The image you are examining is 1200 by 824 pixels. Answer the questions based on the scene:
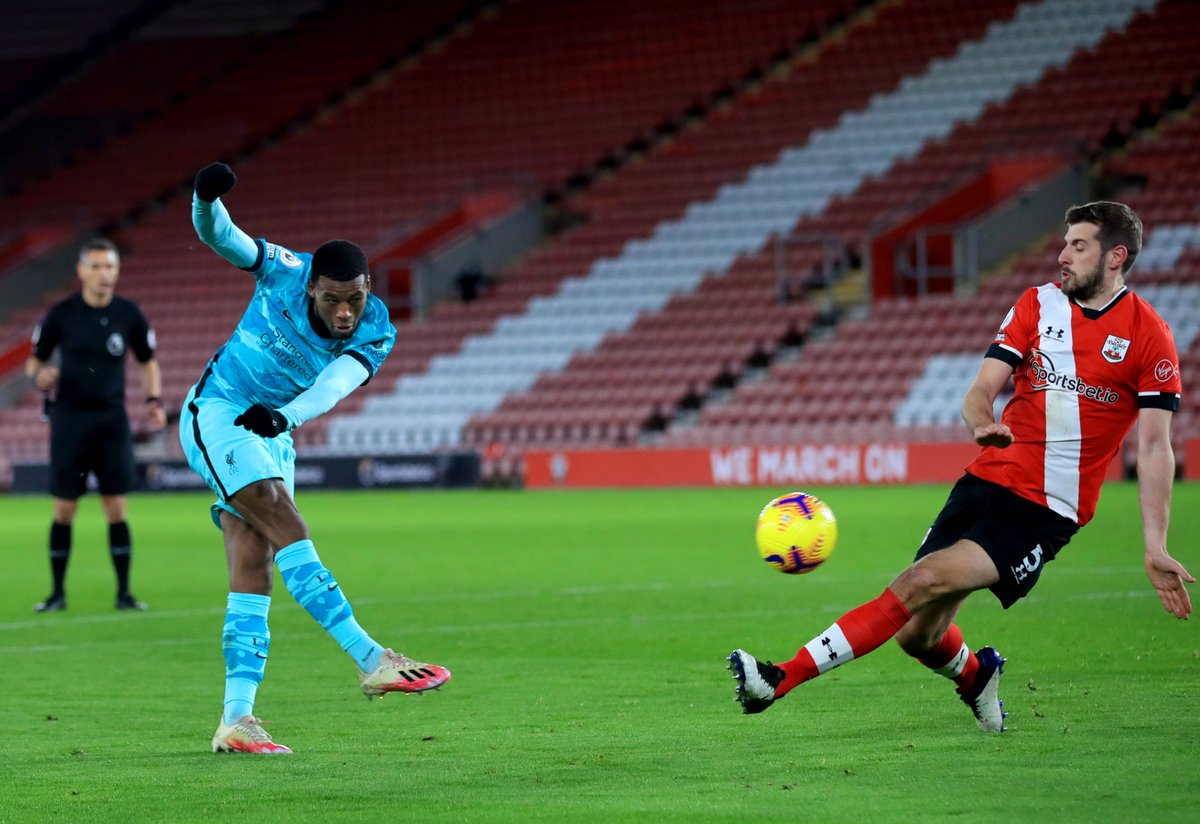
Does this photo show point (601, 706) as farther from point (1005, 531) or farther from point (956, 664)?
point (1005, 531)

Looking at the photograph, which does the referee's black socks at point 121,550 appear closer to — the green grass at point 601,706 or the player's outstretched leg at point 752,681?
the green grass at point 601,706

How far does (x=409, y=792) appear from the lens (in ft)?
18.6

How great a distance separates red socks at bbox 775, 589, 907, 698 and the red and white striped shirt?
625 mm

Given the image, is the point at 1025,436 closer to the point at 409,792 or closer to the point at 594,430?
the point at 409,792

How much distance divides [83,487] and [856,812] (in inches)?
312

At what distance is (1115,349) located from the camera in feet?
20.8

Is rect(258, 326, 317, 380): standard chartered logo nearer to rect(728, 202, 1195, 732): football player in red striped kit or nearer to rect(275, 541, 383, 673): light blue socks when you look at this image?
rect(275, 541, 383, 673): light blue socks

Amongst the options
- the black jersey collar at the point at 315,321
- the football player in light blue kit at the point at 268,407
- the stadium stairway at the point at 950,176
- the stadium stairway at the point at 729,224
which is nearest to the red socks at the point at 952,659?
the football player in light blue kit at the point at 268,407

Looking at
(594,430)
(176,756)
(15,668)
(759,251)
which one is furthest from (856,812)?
(759,251)

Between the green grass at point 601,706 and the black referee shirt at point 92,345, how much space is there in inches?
57.7

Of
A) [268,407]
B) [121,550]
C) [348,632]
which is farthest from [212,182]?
[121,550]

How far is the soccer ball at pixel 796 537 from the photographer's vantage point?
7395 millimetres

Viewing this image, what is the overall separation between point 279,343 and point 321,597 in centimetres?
101

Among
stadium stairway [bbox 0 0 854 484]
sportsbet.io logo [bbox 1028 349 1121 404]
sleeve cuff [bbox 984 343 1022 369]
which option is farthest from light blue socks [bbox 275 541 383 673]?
stadium stairway [bbox 0 0 854 484]
